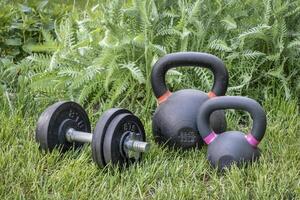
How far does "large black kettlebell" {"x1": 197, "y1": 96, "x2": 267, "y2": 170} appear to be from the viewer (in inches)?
111

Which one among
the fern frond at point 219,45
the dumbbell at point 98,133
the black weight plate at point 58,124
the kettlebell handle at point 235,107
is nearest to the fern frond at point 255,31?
the fern frond at point 219,45

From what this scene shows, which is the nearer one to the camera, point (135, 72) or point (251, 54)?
point (135, 72)

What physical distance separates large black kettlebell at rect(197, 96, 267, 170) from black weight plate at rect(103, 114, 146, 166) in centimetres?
36

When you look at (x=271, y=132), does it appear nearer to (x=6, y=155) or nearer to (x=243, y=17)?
(x=243, y=17)

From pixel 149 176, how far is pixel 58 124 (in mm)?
547

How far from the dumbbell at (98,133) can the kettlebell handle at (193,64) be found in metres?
0.28

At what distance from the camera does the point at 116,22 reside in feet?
12.8

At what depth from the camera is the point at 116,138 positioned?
278cm

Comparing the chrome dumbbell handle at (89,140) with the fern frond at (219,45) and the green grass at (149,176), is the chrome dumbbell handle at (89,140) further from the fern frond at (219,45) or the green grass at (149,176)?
the fern frond at (219,45)

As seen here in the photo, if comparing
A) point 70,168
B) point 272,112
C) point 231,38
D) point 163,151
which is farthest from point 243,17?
point 70,168

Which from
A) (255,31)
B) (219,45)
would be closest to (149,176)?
(219,45)

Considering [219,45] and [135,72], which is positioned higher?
[219,45]

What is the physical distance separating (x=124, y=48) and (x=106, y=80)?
0.95ft

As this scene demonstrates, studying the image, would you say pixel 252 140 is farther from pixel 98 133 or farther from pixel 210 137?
pixel 98 133
